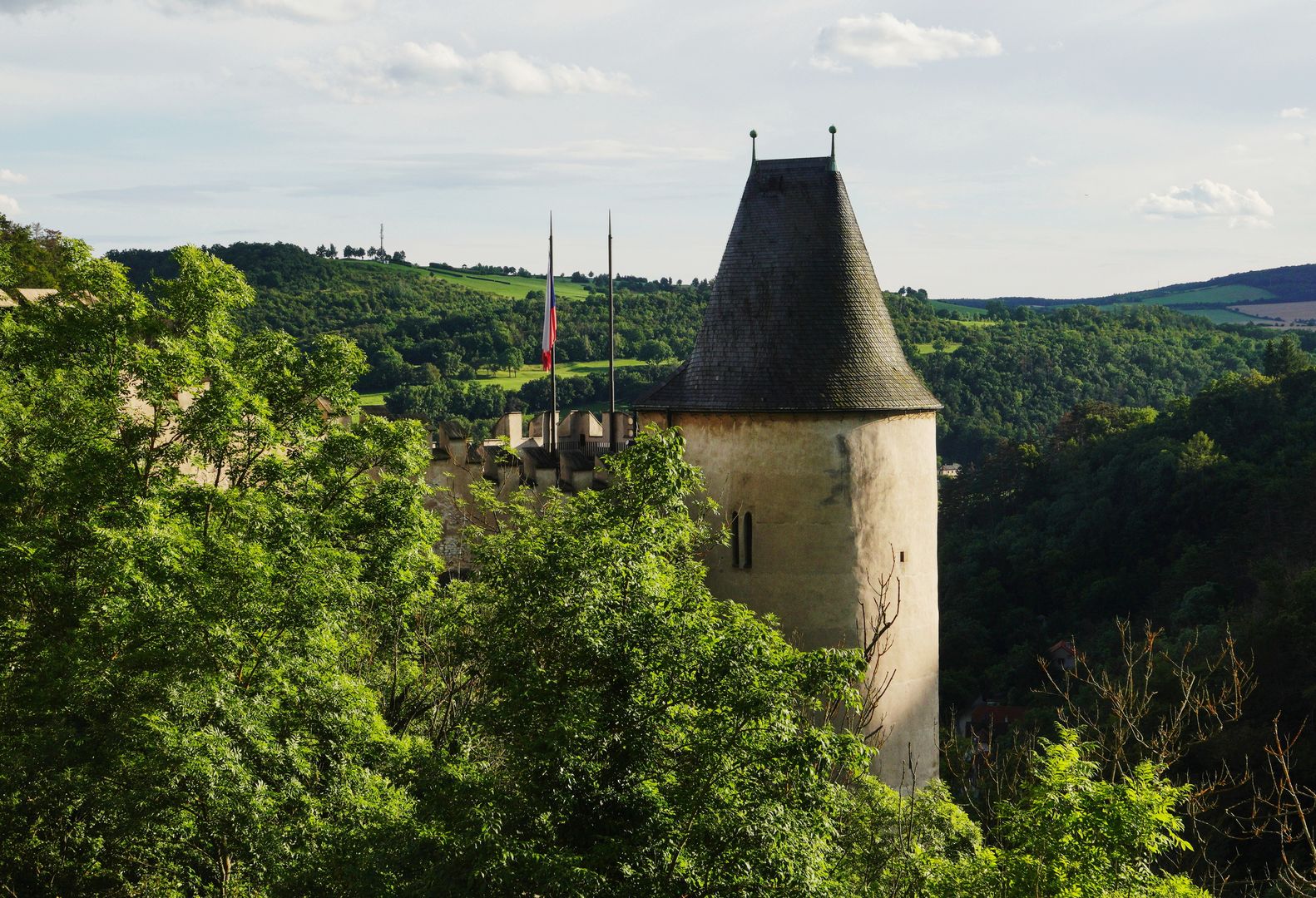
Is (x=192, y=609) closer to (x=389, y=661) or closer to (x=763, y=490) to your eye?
(x=389, y=661)

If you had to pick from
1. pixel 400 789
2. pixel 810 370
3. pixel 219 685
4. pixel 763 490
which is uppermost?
pixel 810 370

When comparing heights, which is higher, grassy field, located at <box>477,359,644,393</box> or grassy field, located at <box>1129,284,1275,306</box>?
grassy field, located at <box>1129,284,1275,306</box>

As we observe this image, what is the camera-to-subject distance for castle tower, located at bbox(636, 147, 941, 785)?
19703 mm

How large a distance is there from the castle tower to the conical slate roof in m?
0.02

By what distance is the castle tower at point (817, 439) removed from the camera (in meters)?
19.7

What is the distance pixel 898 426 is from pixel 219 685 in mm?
10689

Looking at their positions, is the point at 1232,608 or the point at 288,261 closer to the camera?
the point at 1232,608

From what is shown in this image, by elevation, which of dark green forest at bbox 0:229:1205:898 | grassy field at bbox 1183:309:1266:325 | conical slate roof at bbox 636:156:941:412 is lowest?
dark green forest at bbox 0:229:1205:898

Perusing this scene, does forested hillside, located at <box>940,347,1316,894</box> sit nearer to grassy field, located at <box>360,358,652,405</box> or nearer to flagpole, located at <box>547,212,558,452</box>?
grassy field, located at <box>360,358,652,405</box>

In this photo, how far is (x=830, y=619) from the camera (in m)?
19.6

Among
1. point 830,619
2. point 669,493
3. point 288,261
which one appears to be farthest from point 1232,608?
Answer: point 288,261

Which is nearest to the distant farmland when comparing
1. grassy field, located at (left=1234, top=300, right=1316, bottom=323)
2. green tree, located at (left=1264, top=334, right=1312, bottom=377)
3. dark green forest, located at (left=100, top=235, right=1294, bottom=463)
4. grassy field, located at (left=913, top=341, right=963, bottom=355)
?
grassy field, located at (left=1234, top=300, right=1316, bottom=323)

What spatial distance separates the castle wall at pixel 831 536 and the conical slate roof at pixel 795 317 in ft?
1.20

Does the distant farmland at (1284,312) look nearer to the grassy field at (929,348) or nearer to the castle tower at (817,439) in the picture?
the grassy field at (929,348)
